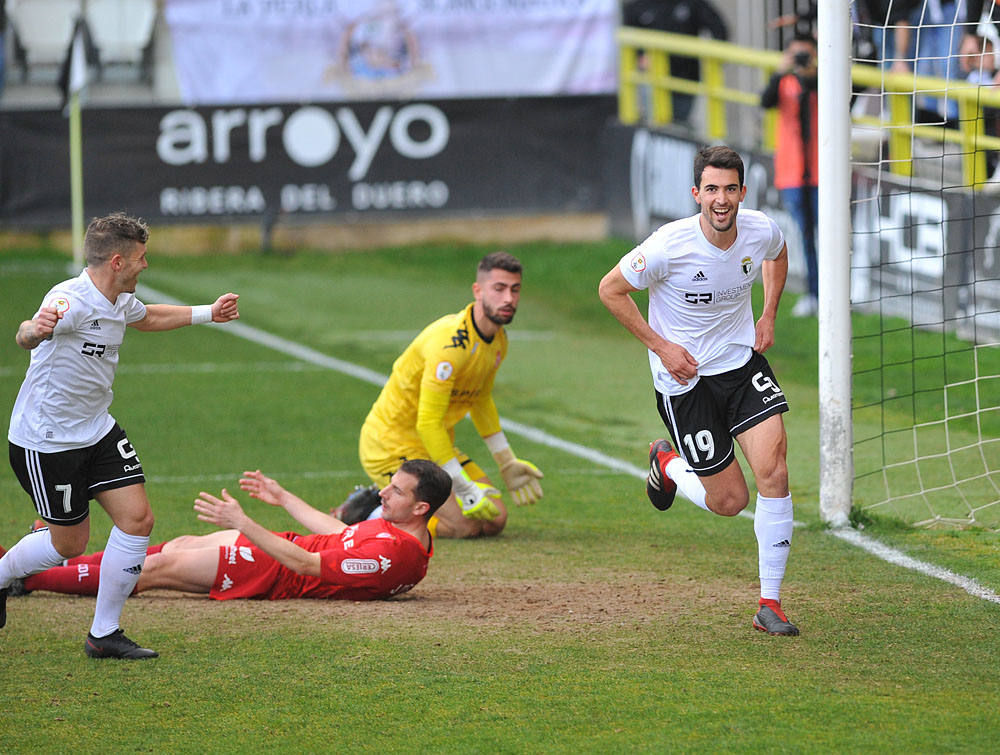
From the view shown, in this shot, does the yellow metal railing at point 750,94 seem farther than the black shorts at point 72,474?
Yes

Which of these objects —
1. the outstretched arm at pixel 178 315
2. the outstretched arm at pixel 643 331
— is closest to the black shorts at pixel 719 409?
the outstretched arm at pixel 643 331

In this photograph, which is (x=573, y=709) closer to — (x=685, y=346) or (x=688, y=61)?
(x=685, y=346)

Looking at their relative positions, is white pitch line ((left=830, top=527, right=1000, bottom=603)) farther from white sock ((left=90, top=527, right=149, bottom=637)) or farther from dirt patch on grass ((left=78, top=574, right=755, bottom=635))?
white sock ((left=90, top=527, right=149, bottom=637))

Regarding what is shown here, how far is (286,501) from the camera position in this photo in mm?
6789

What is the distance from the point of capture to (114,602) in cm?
605

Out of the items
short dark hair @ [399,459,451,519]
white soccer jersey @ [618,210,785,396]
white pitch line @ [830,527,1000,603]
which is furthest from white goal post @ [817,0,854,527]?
short dark hair @ [399,459,451,519]

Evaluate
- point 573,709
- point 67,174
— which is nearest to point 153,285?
point 67,174

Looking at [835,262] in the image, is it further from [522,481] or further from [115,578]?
[115,578]

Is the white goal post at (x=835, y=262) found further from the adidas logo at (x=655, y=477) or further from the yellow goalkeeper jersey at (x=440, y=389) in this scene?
the yellow goalkeeper jersey at (x=440, y=389)

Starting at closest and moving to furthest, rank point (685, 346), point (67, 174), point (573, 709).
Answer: point (573, 709)
point (685, 346)
point (67, 174)

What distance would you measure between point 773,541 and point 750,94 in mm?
12217

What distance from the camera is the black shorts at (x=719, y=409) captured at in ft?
21.0

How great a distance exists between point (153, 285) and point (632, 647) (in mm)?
12313

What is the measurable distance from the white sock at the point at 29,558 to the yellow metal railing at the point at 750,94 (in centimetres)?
716
